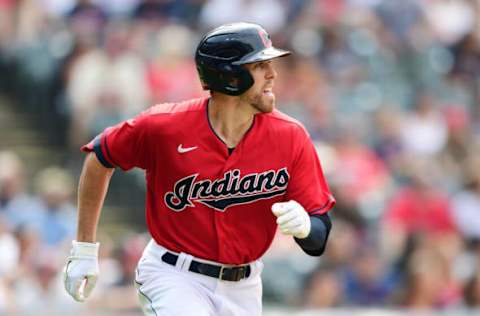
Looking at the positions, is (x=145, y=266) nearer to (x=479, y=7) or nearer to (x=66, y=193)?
(x=66, y=193)

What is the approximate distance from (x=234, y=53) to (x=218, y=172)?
0.58 metres

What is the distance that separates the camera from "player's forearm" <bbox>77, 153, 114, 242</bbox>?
232 inches

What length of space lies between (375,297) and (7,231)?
317cm

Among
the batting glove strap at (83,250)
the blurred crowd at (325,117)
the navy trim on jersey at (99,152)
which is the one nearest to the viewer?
the navy trim on jersey at (99,152)

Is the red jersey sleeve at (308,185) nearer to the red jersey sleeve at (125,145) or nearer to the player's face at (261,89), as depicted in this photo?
the player's face at (261,89)

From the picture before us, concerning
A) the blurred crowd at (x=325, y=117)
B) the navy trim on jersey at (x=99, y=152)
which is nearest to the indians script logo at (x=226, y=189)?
the navy trim on jersey at (x=99, y=152)

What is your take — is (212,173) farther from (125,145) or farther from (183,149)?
(125,145)

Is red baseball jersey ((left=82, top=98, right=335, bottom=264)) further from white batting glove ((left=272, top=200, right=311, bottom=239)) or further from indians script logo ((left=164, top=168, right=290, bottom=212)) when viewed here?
white batting glove ((left=272, top=200, right=311, bottom=239))

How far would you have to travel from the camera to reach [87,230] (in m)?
5.95

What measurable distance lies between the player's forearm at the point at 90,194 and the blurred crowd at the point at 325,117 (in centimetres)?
347

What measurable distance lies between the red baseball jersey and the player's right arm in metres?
0.09

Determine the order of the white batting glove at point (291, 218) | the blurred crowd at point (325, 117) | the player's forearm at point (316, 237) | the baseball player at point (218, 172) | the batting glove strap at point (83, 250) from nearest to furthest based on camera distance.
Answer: the white batting glove at point (291, 218)
the player's forearm at point (316, 237)
the baseball player at point (218, 172)
the batting glove strap at point (83, 250)
the blurred crowd at point (325, 117)

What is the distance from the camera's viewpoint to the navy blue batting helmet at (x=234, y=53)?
18.6 ft

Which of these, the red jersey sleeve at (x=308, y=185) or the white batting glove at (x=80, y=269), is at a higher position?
the red jersey sleeve at (x=308, y=185)
